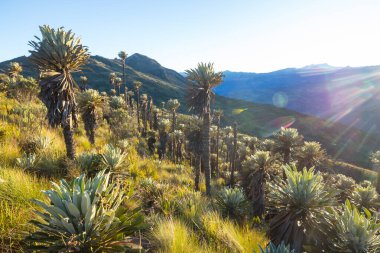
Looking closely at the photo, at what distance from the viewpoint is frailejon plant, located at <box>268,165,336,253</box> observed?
16.6 ft

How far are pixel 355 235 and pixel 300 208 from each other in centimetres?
124

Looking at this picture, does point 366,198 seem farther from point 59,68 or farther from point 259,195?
point 59,68

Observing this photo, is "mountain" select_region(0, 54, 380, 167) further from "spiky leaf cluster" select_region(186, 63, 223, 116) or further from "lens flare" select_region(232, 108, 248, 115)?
"spiky leaf cluster" select_region(186, 63, 223, 116)

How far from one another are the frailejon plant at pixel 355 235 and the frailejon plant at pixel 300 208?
2.04 feet

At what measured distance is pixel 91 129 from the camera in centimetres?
1672

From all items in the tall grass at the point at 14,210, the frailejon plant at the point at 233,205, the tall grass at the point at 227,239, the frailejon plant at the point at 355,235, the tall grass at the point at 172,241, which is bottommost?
the frailejon plant at the point at 233,205

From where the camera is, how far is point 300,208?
17.1 ft

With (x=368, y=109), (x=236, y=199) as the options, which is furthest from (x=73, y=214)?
(x=368, y=109)

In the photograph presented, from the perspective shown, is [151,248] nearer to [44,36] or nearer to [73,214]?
[73,214]

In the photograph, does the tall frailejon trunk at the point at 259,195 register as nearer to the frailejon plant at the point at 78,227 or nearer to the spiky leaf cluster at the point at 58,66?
the spiky leaf cluster at the point at 58,66

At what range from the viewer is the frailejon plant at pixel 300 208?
506cm

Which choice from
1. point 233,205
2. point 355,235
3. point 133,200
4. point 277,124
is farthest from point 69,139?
point 277,124

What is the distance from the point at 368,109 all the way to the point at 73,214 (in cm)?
21826

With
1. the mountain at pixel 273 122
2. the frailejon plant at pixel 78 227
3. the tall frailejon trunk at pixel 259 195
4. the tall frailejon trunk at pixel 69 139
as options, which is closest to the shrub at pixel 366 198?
the tall frailejon trunk at pixel 259 195
